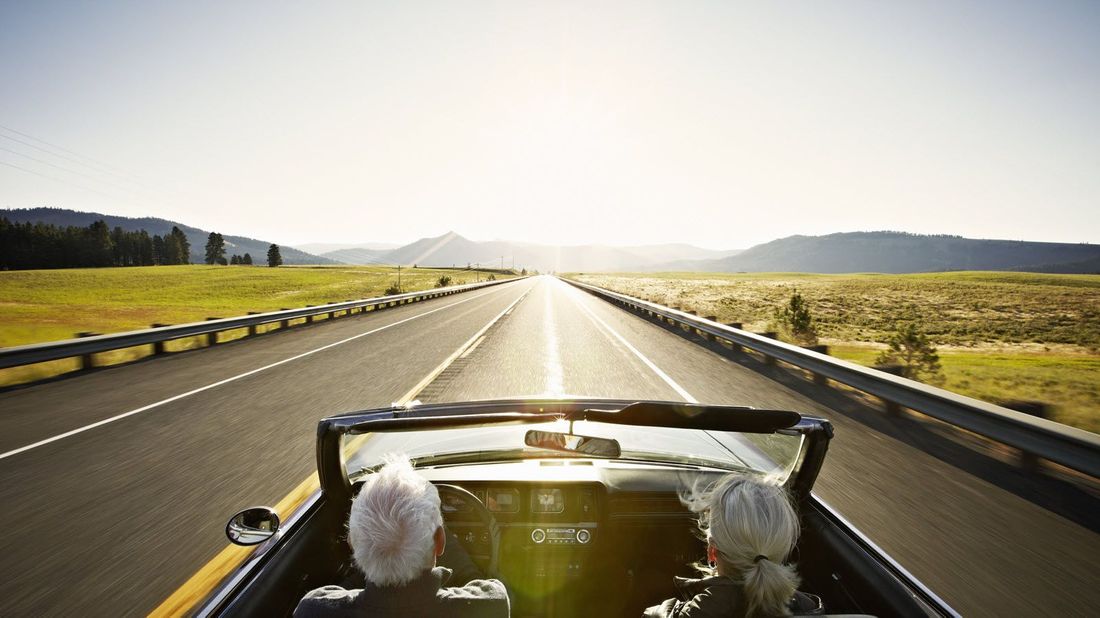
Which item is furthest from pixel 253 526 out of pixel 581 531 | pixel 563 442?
pixel 581 531

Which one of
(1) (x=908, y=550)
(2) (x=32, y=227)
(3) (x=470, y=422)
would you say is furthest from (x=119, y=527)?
(2) (x=32, y=227)

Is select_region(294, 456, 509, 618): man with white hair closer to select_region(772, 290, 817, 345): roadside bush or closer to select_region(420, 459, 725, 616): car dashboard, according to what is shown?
select_region(420, 459, 725, 616): car dashboard

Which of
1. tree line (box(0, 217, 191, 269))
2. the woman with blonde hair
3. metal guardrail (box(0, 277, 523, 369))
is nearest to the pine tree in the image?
tree line (box(0, 217, 191, 269))

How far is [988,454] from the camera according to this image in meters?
5.86

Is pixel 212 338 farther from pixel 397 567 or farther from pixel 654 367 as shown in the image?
pixel 397 567

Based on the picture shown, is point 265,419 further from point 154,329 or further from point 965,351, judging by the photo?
point 965,351

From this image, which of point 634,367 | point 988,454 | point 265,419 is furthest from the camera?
point 634,367

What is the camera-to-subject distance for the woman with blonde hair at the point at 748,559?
5.20 feet

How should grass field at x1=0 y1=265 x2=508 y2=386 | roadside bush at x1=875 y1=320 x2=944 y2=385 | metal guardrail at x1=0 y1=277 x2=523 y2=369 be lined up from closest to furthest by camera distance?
metal guardrail at x1=0 y1=277 x2=523 y2=369
roadside bush at x1=875 y1=320 x2=944 y2=385
grass field at x1=0 y1=265 x2=508 y2=386

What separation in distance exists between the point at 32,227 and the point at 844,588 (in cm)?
13538

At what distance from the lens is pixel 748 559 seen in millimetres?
1649

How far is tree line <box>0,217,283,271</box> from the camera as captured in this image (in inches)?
3666

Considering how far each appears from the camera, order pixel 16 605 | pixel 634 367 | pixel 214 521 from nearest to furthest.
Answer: pixel 16 605 < pixel 214 521 < pixel 634 367

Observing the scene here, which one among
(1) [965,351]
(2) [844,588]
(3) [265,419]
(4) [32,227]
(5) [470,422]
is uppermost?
(4) [32,227]
